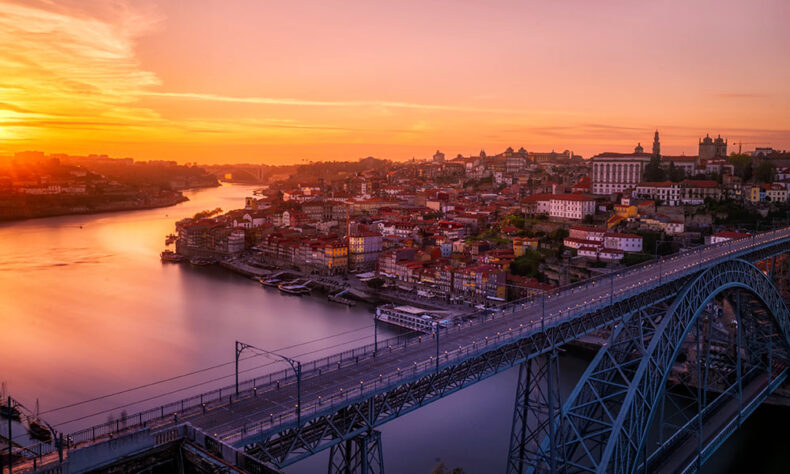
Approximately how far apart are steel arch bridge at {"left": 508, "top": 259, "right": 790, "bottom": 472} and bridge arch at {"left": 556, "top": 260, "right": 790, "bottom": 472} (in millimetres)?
11

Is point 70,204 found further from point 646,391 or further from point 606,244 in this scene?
point 646,391

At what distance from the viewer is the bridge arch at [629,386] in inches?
227

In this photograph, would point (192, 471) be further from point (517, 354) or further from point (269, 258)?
point (269, 258)

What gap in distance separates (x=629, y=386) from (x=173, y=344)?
8.92m

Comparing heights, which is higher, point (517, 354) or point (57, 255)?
point (517, 354)

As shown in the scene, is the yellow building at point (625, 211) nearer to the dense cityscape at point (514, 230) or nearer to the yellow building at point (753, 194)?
the dense cityscape at point (514, 230)

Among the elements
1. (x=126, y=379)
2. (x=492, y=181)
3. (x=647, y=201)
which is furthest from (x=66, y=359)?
(x=492, y=181)

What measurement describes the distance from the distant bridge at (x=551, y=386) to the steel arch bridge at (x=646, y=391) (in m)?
0.02

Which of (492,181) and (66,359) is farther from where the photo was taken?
(492,181)

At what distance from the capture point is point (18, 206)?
123 feet

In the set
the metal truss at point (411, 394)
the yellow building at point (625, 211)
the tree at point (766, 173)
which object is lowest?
the metal truss at point (411, 394)

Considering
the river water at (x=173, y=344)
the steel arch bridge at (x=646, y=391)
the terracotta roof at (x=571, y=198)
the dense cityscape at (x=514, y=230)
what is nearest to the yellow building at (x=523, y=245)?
the dense cityscape at (x=514, y=230)

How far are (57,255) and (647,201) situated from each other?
2087cm

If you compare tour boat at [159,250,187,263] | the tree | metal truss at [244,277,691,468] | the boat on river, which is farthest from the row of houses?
tour boat at [159,250,187,263]
